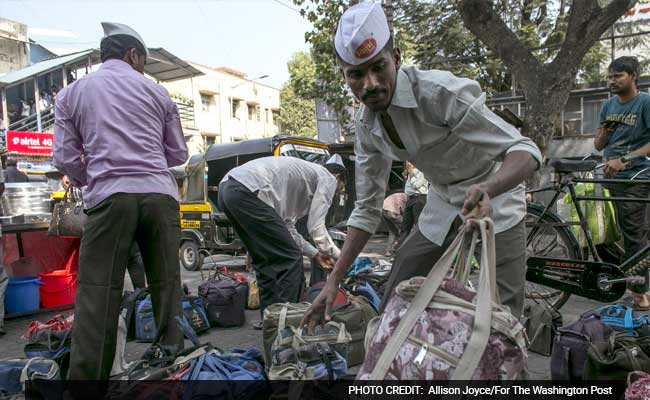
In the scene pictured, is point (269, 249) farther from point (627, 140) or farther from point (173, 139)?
point (627, 140)

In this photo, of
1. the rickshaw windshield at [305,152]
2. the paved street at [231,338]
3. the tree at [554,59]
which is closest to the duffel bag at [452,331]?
the paved street at [231,338]

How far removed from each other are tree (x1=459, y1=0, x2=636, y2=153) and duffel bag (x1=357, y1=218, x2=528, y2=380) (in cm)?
754

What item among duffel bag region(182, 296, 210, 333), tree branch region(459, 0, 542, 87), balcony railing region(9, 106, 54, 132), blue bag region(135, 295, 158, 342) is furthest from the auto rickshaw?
balcony railing region(9, 106, 54, 132)

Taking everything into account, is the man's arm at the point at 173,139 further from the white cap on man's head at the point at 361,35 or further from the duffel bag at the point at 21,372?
the white cap on man's head at the point at 361,35

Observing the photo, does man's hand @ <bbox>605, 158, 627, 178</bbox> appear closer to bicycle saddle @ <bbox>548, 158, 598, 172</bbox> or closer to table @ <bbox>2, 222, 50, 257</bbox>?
bicycle saddle @ <bbox>548, 158, 598, 172</bbox>

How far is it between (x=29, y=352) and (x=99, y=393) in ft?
2.84

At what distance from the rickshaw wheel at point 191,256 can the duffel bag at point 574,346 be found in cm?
684

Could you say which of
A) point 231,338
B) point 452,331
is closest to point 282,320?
point 231,338

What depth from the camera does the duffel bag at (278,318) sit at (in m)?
3.03

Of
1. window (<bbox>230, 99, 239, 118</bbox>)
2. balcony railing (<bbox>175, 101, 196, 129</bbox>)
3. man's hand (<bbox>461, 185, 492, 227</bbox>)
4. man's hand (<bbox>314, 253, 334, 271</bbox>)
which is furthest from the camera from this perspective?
window (<bbox>230, 99, 239, 118</bbox>)

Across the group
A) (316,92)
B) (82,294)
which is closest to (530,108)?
(316,92)

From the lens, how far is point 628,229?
4.40 metres

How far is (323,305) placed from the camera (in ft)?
7.04

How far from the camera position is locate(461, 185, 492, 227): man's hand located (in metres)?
1.49
